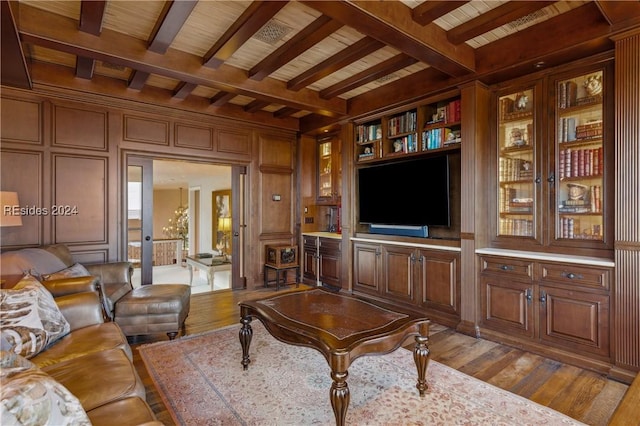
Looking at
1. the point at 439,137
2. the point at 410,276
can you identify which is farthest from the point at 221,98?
the point at 410,276

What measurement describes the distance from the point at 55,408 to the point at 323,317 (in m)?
1.64

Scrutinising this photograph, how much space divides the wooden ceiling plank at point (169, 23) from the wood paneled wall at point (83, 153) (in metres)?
1.61

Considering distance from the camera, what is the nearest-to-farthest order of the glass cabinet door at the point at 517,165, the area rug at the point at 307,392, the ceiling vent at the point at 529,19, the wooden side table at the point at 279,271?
the area rug at the point at 307,392 < the ceiling vent at the point at 529,19 < the glass cabinet door at the point at 517,165 < the wooden side table at the point at 279,271

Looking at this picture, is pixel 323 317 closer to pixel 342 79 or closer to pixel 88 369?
pixel 88 369

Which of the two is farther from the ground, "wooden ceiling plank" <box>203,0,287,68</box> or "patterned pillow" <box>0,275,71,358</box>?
"wooden ceiling plank" <box>203,0,287,68</box>

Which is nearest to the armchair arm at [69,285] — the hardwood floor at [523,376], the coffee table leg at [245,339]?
the hardwood floor at [523,376]

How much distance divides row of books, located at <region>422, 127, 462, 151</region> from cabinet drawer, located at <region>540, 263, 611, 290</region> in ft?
5.23

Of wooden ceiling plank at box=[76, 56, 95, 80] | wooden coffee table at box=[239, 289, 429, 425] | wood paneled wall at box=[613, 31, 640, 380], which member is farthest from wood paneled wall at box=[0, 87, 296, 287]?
wood paneled wall at box=[613, 31, 640, 380]

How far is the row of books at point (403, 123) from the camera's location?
4.22 metres

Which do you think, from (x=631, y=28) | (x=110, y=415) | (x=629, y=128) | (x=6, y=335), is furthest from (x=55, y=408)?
(x=631, y=28)

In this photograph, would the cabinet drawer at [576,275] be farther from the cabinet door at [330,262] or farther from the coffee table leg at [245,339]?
the cabinet door at [330,262]

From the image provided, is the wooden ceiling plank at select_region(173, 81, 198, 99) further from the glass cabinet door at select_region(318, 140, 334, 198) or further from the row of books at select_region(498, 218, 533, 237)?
the row of books at select_region(498, 218, 533, 237)

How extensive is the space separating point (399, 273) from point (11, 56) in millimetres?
4514

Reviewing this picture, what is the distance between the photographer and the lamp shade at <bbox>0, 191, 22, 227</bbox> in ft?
10.0
